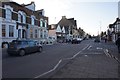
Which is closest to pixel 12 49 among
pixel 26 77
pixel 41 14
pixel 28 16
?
pixel 26 77

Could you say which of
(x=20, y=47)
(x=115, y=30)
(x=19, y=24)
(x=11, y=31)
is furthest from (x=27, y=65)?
(x=115, y=30)

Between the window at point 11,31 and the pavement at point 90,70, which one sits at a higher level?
the window at point 11,31

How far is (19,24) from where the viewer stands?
34969 millimetres

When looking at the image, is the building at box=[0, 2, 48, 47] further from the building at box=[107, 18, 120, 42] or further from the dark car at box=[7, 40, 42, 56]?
the building at box=[107, 18, 120, 42]

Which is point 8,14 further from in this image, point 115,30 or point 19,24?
point 115,30

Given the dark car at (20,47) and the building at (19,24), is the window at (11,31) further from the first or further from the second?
the dark car at (20,47)

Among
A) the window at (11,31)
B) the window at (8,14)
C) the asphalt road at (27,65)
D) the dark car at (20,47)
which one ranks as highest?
the window at (8,14)

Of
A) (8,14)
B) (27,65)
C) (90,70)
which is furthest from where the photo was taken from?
(8,14)

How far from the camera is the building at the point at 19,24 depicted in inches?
1180

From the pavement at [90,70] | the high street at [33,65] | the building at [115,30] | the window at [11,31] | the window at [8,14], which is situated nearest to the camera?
the pavement at [90,70]

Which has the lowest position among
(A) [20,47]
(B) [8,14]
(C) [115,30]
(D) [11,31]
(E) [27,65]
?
(E) [27,65]

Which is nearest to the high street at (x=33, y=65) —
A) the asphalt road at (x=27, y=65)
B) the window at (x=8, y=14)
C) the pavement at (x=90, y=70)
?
the asphalt road at (x=27, y=65)

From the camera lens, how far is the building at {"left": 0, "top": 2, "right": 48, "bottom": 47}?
30.0 m

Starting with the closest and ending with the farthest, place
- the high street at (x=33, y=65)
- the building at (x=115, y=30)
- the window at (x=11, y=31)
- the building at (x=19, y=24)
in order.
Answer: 1. the high street at (x=33, y=65)
2. the building at (x=19, y=24)
3. the window at (x=11, y=31)
4. the building at (x=115, y=30)
